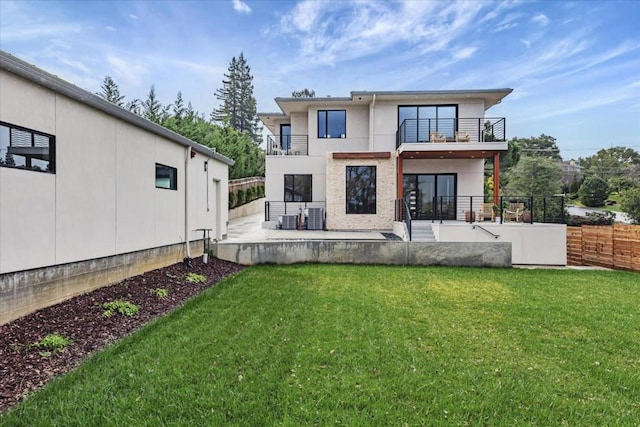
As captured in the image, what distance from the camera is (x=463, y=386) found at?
3635mm

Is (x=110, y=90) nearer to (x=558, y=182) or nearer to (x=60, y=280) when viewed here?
(x=60, y=280)

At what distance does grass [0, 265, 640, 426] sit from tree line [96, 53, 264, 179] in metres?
19.9

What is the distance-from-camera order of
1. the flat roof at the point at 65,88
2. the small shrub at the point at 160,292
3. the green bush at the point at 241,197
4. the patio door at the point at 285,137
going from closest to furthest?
1. the flat roof at the point at 65,88
2. the small shrub at the point at 160,292
3. the patio door at the point at 285,137
4. the green bush at the point at 241,197

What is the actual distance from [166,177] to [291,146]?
12.2m

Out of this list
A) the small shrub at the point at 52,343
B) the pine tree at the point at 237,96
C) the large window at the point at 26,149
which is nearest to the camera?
the small shrub at the point at 52,343

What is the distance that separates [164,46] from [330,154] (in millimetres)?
14222

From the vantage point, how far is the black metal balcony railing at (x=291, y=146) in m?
19.5

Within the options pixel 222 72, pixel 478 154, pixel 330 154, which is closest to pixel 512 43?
pixel 478 154

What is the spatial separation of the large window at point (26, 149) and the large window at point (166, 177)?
3340mm

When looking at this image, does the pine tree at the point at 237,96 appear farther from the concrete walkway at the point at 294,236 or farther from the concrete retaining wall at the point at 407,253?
the concrete retaining wall at the point at 407,253

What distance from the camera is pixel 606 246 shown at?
13.0 metres

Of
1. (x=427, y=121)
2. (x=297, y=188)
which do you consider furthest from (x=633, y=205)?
(x=297, y=188)

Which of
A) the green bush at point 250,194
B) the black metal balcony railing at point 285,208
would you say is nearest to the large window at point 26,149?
the black metal balcony railing at point 285,208

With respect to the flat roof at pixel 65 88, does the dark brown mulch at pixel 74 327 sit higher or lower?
lower
